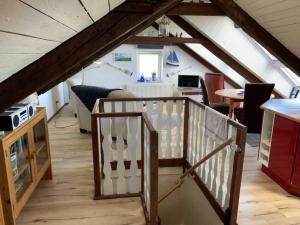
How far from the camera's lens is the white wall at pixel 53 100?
4.70 m

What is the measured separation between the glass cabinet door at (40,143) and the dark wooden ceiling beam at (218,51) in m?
3.18

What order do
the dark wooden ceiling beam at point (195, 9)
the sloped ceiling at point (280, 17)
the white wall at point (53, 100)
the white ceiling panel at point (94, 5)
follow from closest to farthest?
the white ceiling panel at point (94, 5)
the sloped ceiling at point (280, 17)
the dark wooden ceiling beam at point (195, 9)
the white wall at point (53, 100)

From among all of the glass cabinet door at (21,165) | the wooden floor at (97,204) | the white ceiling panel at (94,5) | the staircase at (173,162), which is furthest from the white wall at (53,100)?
the white ceiling panel at (94,5)

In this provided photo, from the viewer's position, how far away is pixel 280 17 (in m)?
2.47

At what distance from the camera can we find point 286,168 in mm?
2400

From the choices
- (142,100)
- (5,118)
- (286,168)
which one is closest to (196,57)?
(142,100)

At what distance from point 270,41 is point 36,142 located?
3.05 m

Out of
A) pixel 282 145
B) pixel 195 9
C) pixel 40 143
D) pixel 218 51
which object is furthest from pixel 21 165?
pixel 218 51

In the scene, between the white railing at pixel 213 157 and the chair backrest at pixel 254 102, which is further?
the chair backrest at pixel 254 102

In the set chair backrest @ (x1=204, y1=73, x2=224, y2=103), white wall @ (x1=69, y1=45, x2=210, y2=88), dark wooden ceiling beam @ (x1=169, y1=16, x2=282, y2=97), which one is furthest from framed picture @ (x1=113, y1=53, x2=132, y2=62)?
chair backrest @ (x1=204, y1=73, x2=224, y2=103)

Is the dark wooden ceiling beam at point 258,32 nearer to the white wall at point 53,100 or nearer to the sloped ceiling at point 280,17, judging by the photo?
the sloped ceiling at point 280,17

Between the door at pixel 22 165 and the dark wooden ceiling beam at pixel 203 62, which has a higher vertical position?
the dark wooden ceiling beam at pixel 203 62

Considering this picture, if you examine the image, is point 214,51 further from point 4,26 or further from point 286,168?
point 4,26

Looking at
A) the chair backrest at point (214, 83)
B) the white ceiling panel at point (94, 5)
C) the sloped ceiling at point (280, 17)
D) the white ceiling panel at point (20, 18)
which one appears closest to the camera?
the white ceiling panel at point (20, 18)
